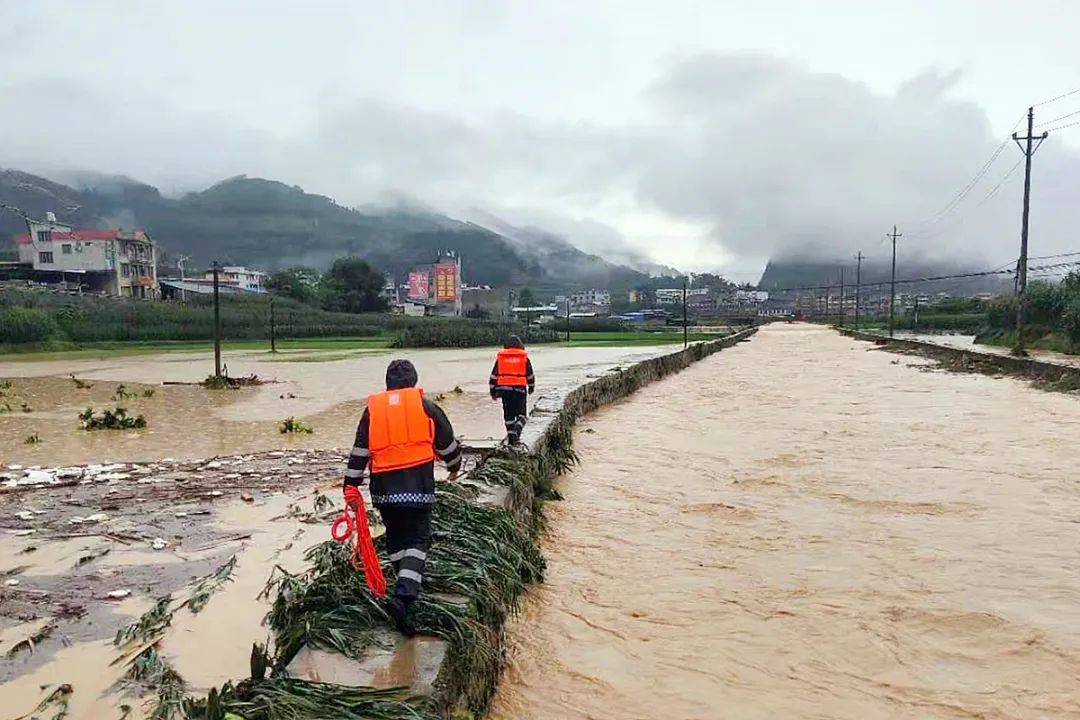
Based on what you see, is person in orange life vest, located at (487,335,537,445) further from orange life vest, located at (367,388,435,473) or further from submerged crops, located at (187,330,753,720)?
orange life vest, located at (367,388,435,473)

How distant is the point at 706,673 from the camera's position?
4445mm

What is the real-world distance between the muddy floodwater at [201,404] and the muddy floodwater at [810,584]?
16.1ft

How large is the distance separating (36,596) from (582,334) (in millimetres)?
67896

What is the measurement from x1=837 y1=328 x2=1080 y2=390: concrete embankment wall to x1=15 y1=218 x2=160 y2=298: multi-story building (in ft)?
191

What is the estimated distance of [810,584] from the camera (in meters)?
5.77

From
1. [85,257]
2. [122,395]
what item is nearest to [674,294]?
[85,257]

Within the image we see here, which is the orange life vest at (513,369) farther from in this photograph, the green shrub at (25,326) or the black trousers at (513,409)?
the green shrub at (25,326)

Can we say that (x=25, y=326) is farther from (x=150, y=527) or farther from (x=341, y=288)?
(x=150, y=527)

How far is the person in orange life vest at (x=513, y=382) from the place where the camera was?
955 centimetres

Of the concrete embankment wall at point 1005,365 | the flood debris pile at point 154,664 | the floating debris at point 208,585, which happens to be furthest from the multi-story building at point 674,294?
the flood debris pile at point 154,664

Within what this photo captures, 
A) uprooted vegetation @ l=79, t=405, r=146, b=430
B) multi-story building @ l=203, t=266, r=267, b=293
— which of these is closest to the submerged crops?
uprooted vegetation @ l=79, t=405, r=146, b=430

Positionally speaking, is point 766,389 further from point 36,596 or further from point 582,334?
point 582,334

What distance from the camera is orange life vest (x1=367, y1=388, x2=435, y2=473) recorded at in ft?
13.3

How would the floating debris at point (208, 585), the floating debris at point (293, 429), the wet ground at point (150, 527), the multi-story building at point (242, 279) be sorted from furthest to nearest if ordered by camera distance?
the multi-story building at point (242, 279)
the floating debris at point (293, 429)
the floating debris at point (208, 585)
the wet ground at point (150, 527)
